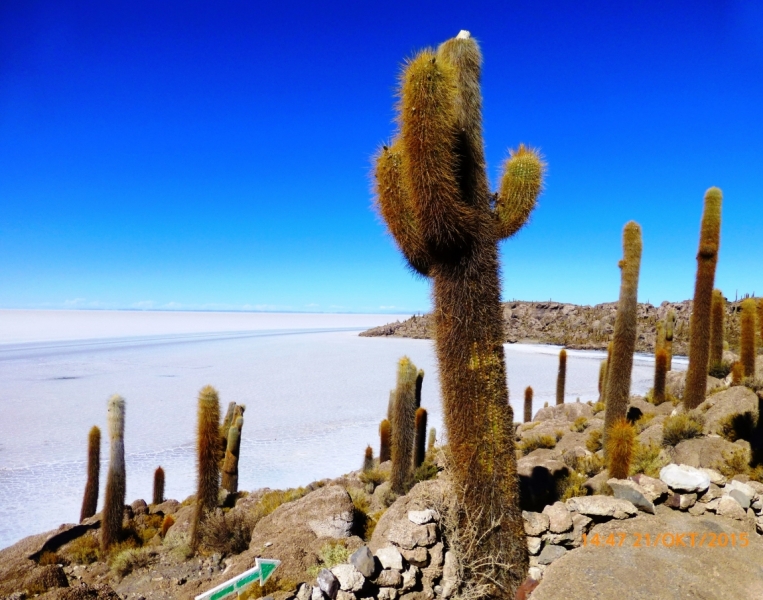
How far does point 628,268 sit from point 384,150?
729 cm

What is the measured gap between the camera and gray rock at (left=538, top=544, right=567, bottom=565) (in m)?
5.01

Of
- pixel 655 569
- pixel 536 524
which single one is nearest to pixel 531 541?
pixel 536 524

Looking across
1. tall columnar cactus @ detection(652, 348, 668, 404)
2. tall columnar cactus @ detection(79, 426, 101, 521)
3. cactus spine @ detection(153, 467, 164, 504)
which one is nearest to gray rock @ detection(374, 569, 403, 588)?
tall columnar cactus @ detection(79, 426, 101, 521)

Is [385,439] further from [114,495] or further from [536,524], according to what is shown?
[536,524]

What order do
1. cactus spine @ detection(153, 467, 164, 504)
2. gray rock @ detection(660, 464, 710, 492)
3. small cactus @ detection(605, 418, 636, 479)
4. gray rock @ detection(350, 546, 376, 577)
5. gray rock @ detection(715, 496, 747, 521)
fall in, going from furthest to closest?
cactus spine @ detection(153, 467, 164, 504) < small cactus @ detection(605, 418, 636, 479) < gray rock @ detection(660, 464, 710, 492) < gray rock @ detection(715, 496, 747, 521) < gray rock @ detection(350, 546, 376, 577)

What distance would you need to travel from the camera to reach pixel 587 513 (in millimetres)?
5281

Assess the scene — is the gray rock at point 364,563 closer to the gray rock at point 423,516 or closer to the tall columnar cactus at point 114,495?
the gray rock at point 423,516

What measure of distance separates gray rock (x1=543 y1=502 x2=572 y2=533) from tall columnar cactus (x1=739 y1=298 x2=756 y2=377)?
9658mm

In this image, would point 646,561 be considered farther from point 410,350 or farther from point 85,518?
point 410,350

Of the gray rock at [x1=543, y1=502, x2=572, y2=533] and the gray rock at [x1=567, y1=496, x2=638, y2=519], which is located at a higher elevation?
the gray rock at [x1=567, y1=496, x2=638, y2=519]

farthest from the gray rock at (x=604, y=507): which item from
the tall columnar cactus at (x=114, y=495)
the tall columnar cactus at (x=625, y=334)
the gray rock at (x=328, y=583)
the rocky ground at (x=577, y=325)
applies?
the rocky ground at (x=577, y=325)

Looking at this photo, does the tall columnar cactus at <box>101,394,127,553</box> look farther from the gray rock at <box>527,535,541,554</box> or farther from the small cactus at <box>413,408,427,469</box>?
the gray rock at <box>527,535,541,554</box>

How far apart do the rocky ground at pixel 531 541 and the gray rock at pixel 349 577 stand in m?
0.01

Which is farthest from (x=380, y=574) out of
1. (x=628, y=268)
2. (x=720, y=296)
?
(x=720, y=296)
